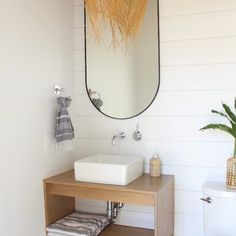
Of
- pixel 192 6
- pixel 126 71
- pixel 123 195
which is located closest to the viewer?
pixel 123 195

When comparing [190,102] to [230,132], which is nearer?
[230,132]

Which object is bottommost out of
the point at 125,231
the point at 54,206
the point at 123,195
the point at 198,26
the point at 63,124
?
the point at 125,231

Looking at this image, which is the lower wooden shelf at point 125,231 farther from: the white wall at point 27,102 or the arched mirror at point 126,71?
the arched mirror at point 126,71

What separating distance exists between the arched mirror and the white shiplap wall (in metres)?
0.07

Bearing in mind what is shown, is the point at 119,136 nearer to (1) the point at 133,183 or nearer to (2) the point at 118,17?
(1) the point at 133,183

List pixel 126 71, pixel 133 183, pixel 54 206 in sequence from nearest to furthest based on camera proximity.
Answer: pixel 133 183, pixel 54 206, pixel 126 71

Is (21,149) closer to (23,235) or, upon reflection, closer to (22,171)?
(22,171)

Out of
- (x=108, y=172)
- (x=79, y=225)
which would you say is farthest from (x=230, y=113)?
(x=79, y=225)

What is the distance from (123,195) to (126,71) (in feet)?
3.17

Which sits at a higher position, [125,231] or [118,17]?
[118,17]

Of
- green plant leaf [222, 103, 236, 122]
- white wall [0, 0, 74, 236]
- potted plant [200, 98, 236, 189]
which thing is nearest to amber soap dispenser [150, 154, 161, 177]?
potted plant [200, 98, 236, 189]

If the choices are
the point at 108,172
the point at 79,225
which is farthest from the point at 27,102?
the point at 79,225

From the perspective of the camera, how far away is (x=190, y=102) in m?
2.26

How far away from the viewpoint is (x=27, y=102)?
2076 millimetres
